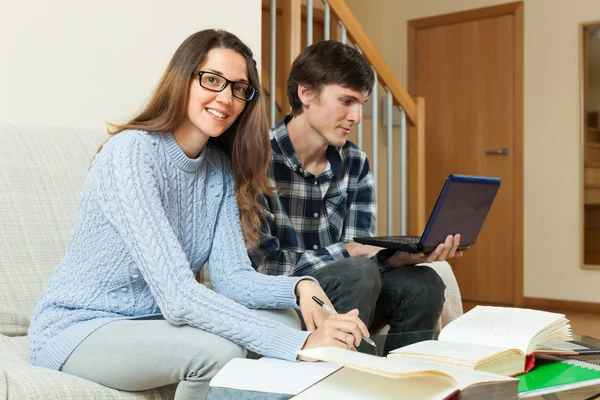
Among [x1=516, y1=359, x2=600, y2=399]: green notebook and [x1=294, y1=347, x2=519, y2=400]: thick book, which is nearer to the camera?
[x1=294, y1=347, x2=519, y2=400]: thick book

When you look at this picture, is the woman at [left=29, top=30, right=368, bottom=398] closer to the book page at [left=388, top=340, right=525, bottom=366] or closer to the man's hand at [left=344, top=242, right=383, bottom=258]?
the book page at [left=388, top=340, right=525, bottom=366]

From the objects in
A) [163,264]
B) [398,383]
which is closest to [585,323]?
[163,264]

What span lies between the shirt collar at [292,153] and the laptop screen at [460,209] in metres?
0.37

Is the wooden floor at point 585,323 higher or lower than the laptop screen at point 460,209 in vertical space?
lower

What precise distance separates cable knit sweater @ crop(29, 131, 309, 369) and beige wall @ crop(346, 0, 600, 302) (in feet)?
11.6

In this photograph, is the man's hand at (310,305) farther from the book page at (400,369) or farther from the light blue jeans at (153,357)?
the book page at (400,369)

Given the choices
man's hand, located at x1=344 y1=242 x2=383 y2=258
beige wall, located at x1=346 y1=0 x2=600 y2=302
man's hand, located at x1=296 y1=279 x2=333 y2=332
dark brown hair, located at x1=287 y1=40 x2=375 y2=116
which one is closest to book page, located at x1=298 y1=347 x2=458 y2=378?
man's hand, located at x1=296 y1=279 x2=333 y2=332

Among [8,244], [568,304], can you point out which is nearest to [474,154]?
[568,304]

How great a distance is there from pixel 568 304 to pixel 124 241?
3.83 metres

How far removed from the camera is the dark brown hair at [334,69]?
186 cm

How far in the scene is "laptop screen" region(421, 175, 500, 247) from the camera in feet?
5.10

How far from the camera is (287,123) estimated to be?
1945 mm

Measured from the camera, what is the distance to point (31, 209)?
1.57 m

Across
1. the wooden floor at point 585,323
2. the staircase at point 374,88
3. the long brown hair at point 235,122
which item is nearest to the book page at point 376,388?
the long brown hair at point 235,122
